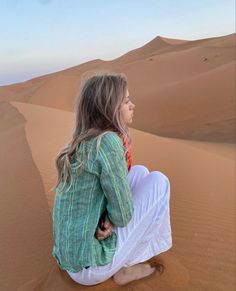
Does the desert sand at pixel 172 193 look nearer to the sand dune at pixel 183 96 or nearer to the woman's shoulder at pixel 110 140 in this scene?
the sand dune at pixel 183 96

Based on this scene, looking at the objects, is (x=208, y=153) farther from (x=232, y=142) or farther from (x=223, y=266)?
(x=223, y=266)

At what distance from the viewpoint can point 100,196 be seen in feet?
8.46

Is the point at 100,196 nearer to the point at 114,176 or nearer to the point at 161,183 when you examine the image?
the point at 114,176

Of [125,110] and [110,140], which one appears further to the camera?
[125,110]

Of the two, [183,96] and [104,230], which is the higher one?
[104,230]

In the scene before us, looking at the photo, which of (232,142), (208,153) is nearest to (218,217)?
(208,153)

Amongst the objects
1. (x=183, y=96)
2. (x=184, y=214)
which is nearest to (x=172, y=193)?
(x=184, y=214)

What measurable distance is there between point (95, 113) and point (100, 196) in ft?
1.67

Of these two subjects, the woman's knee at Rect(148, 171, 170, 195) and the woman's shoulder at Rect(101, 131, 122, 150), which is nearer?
the woman's shoulder at Rect(101, 131, 122, 150)

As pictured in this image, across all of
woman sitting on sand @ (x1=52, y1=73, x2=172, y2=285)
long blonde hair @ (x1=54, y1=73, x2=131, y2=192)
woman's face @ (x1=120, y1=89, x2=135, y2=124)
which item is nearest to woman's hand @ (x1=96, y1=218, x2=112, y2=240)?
woman sitting on sand @ (x1=52, y1=73, x2=172, y2=285)

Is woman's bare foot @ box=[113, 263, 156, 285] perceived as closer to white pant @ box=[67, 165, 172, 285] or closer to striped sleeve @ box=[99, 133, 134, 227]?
white pant @ box=[67, 165, 172, 285]

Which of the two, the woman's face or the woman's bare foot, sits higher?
the woman's face

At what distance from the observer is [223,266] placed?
3.44 m

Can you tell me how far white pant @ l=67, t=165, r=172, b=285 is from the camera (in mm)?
2770
